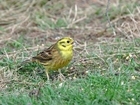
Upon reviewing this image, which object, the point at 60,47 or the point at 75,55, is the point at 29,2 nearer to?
the point at 75,55

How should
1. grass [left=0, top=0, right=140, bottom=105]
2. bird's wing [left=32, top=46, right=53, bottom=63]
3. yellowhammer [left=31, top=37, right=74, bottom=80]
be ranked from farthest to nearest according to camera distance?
bird's wing [left=32, top=46, right=53, bottom=63] → yellowhammer [left=31, top=37, right=74, bottom=80] → grass [left=0, top=0, right=140, bottom=105]

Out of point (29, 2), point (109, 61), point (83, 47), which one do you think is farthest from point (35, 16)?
point (109, 61)

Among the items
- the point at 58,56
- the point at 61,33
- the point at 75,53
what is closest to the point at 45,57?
the point at 58,56

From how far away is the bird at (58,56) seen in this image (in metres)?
7.70

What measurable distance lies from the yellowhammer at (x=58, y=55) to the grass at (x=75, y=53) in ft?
0.58

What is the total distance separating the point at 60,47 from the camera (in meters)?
7.80

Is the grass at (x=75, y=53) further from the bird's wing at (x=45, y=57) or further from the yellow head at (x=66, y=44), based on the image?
the yellow head at (x=66, y=44)

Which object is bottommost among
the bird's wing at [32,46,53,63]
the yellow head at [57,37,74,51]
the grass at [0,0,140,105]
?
the grass at [0,0,140,105]

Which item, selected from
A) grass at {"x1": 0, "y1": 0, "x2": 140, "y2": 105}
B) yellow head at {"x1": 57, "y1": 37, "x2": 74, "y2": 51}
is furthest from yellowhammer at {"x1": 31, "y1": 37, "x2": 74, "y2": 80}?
grass at {"x1": 0, "y1": 0, "x2": 140, "y2": 105}

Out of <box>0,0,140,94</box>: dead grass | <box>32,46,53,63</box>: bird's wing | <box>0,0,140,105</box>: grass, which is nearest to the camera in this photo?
<box>0,0,140,105</box>: grass

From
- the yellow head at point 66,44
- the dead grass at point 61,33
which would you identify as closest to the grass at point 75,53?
the dead grass at point 61,33

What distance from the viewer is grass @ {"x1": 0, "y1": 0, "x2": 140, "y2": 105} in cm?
673

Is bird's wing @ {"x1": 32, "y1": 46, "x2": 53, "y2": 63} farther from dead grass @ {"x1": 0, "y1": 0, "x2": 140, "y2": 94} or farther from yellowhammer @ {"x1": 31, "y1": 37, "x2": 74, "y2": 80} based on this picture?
dead grass @ {"x1": 0, "y1": 0, "x2": 140, "y2": 94}

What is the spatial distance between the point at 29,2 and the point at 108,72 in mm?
4316
